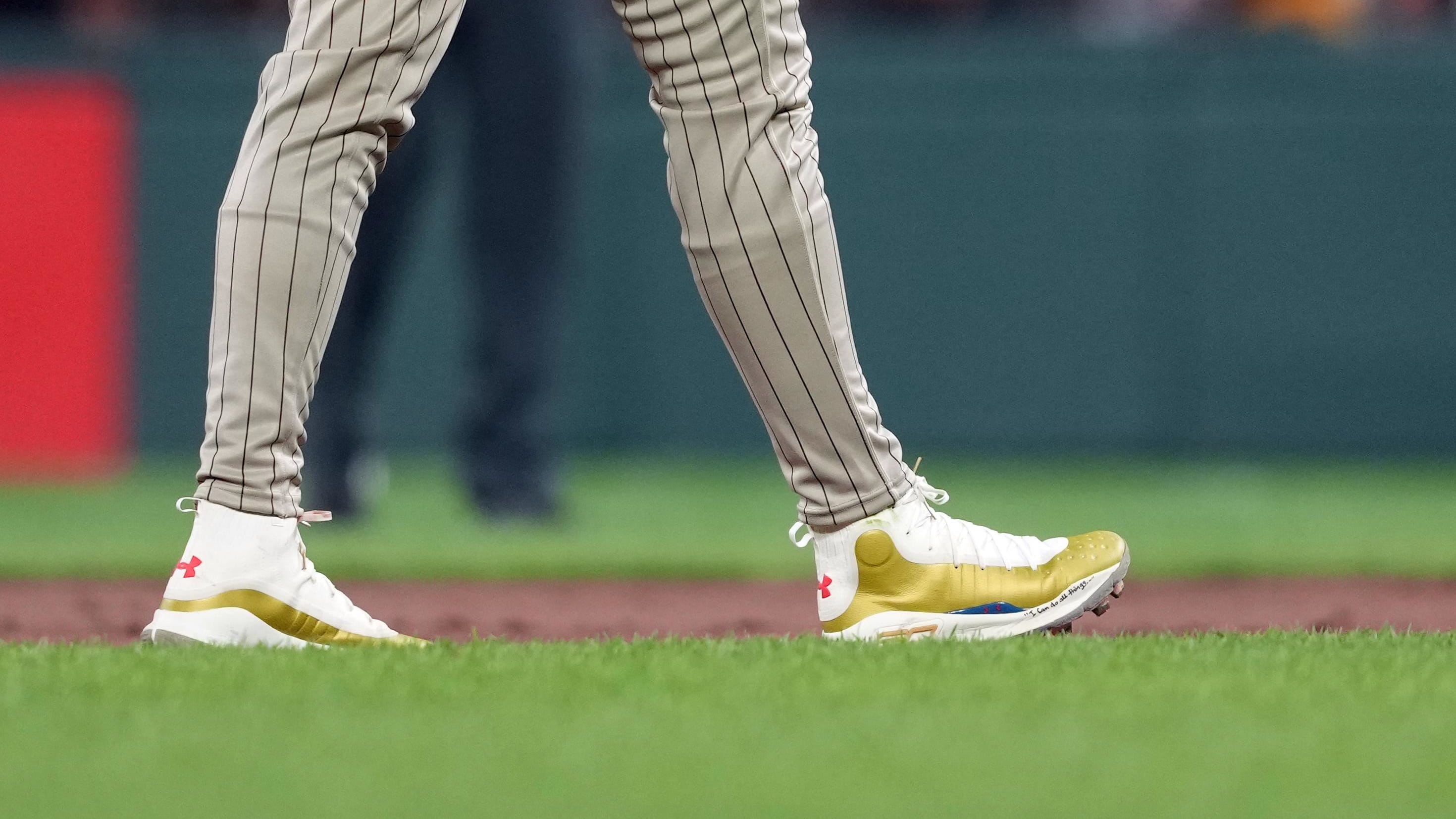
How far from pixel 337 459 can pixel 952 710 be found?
7.25ft

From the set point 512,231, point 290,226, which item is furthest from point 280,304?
point 512,231

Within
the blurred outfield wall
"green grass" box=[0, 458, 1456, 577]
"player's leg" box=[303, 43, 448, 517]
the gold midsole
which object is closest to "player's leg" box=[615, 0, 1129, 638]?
the gold midsole

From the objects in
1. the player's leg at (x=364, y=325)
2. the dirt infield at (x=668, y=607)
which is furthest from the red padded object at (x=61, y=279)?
the dirt infield at (x=668, y=607)

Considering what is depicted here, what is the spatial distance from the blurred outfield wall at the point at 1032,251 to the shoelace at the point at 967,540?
10.2 ft

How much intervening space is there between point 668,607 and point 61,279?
270 cm

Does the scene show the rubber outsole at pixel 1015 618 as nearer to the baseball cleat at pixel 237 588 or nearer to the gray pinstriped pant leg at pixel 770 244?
the gray pinstriped pant leg at pixel 770 244

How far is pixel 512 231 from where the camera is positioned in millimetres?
3723

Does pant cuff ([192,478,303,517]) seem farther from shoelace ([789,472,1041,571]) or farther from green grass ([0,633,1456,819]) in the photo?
shoelace ([789,472,1041,571])

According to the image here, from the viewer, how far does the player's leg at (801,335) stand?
1896mm

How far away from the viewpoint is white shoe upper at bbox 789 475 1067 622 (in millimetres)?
1923

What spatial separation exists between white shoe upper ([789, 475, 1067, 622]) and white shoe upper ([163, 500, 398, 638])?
0.43 metres

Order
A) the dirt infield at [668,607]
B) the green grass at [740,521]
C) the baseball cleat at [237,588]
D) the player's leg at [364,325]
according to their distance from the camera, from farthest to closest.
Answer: the player's leg at [364,325], the green grass at [740,521], the dirt infield at [668,607], the baseball cleat at [237,588]

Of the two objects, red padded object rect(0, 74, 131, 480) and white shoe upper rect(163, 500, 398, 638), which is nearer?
white shoe upper rect(163, 500, 398, 638)

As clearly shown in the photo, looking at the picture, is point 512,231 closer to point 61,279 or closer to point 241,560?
point 61,279
